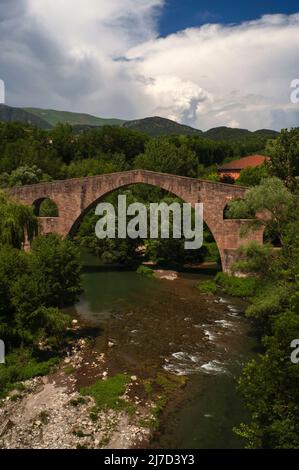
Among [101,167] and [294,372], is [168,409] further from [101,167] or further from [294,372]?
[101,167]

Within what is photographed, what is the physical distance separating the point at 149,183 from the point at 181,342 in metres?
18.4

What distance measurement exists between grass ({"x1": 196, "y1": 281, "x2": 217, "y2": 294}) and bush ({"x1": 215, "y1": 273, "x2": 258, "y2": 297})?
672 mm

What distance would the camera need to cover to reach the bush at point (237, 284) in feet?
96.3

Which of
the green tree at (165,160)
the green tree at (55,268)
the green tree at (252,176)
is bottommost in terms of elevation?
the green tree at (55,268)

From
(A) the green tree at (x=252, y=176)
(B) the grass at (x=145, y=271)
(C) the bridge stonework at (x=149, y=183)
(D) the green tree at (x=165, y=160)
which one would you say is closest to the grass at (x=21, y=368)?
(C) the bridge stonework at (x=149, y=183)

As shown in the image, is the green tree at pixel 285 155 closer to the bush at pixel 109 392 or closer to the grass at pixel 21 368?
the bush at pixel 109 392

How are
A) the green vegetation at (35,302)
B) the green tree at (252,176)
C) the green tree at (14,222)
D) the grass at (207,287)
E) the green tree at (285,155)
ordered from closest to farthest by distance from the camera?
1. the green vegetation at (35,302)
2. the green tree at (14,222)
3. the grass at (207,287)
4. the green tree at (285,155)
5. the green tree at (252,176)

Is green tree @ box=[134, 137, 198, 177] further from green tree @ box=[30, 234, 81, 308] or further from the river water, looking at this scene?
green tree @ box=[30, 234, 81, 308]

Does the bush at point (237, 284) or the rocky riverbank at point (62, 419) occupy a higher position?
the bush at point (237, 284)

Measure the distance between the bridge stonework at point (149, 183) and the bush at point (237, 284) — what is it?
49.5 inches

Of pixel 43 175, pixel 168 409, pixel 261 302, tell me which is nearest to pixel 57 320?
pixel 168 409

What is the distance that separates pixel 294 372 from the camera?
32.3 ft

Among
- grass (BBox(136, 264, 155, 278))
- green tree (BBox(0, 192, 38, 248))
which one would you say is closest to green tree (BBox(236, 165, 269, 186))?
grass (BBox(136, 264, 155, 278))

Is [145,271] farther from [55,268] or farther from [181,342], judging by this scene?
[55,268]
